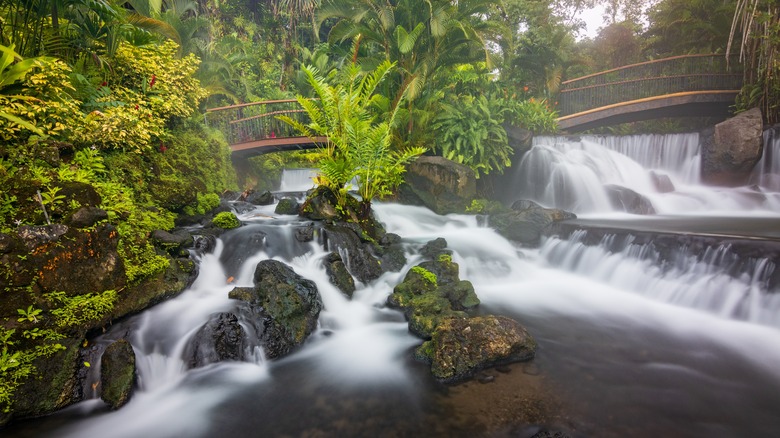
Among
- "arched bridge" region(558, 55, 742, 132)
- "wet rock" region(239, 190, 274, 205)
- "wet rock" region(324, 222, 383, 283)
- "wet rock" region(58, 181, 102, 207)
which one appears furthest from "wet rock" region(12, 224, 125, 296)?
"arched bridge" region(558, 55, 742, 132)

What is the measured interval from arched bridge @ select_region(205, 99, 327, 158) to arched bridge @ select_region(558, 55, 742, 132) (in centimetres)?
1126

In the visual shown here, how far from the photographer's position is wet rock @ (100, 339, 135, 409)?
3.72m

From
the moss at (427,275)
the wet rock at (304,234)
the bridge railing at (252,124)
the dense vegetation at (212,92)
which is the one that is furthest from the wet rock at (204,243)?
the bridge railing at (252,124)

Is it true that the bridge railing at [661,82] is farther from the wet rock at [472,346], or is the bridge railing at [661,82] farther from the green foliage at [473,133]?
the wet rock at [472,346]

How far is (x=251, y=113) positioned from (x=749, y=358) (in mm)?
14828

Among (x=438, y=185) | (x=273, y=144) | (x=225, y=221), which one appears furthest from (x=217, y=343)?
(x=273, y=144)

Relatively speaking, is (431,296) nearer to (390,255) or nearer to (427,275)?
(427,275)

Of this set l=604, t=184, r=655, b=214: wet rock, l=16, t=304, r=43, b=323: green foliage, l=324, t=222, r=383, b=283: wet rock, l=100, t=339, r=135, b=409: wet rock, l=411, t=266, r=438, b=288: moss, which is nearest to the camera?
l=16, t=304, r=43, b=323: green foliage

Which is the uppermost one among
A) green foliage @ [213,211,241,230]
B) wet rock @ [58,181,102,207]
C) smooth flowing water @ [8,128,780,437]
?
wet rock @ [58,181,102,207]

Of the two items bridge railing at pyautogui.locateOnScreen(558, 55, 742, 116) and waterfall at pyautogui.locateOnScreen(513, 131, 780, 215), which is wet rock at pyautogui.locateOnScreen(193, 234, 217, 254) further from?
bridge railing at pyautogui.locateOnScreen(558, 55, 742, 116)

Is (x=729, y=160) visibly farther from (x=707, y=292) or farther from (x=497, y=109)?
(x=707, y=292)

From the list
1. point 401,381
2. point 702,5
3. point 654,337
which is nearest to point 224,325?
point 401,381

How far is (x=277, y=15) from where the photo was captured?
20.6 m

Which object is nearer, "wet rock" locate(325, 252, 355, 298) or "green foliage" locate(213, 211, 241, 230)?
"wet rock" locate(325, 252, 355, 298)
